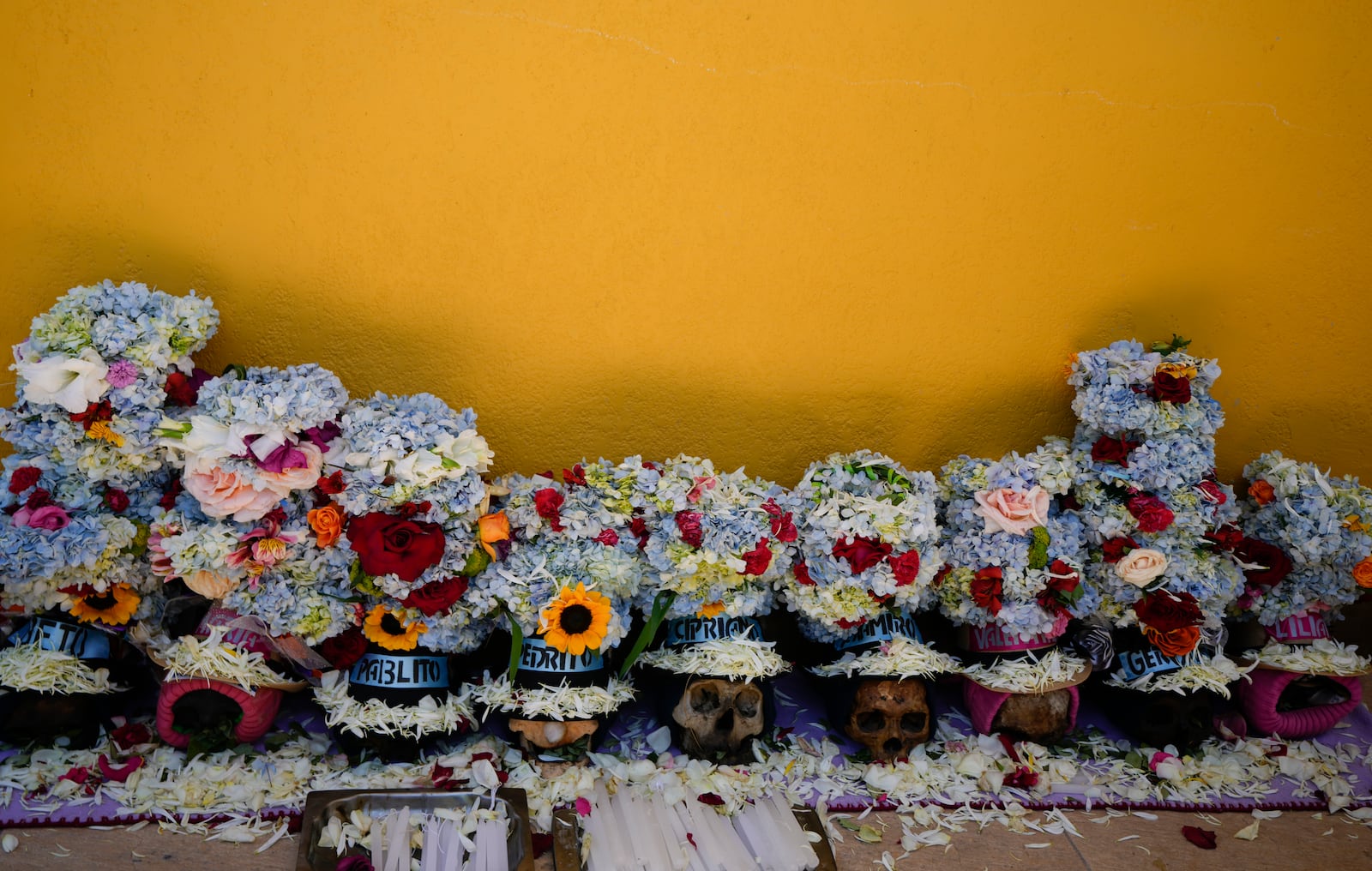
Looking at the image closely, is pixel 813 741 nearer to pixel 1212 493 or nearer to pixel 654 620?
pixel 654 620

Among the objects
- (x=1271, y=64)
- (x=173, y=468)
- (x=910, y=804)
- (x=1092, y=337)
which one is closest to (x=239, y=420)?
(x=173, y=468)

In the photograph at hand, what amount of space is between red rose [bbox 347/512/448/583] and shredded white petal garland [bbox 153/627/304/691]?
512mm

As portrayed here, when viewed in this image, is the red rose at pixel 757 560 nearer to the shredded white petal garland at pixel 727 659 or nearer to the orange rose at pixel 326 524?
the shredded white petal garland at pixel 727 659

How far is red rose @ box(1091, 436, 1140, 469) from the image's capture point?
3.27m

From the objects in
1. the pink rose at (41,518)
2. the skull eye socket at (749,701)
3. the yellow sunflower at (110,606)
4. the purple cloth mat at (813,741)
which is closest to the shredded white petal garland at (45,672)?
the yellow sunflower at (110,606)

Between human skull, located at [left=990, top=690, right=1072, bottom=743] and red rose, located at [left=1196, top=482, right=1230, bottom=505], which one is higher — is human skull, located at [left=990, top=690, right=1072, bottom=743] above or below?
below

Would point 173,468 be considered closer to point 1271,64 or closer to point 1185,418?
point 1185,418

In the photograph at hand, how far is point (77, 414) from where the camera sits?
2758mm

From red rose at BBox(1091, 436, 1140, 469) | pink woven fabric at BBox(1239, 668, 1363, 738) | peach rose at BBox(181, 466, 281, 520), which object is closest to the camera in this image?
peach rose at BBox(181, 466, 281, 520)

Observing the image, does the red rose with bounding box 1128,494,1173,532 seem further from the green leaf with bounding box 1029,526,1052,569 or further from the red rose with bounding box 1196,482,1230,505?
the green leaf with bounding box 1029,526,1052,569

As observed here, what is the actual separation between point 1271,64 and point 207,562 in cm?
394

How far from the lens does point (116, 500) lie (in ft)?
9.31

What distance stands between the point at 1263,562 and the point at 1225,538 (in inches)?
9.2

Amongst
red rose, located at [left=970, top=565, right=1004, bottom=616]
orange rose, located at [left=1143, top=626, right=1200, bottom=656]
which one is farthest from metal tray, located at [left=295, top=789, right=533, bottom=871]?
orange rose, located at [left=1143, top=626, right=1200, bottom=656]
